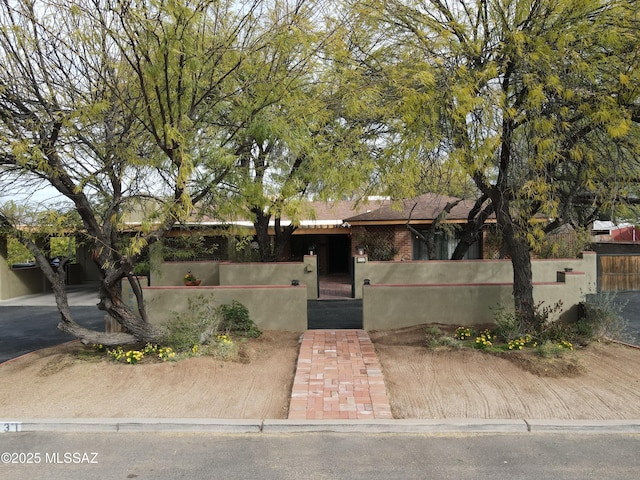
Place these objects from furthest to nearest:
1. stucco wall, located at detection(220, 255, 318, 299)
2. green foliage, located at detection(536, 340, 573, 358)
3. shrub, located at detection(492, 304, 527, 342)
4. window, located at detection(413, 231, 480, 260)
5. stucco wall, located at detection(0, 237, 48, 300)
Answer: window, located at detection(413, 231, 480, 260) → stucco wall, located at detection(0, 237, 48, 300) → stucco wall, located at detection(220, 255, 318, 299) → shrub, located at detection(492, 304, 527, 342) → green foliage, located at detection(536, 340, 573, 358)

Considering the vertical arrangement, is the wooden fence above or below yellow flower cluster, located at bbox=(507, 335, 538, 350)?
above

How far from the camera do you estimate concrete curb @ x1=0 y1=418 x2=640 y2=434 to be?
5352 mm

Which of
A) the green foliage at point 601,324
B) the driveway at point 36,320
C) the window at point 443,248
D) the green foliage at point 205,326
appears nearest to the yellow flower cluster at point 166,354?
the green foliage at point 205,326

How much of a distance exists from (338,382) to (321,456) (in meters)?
1.98

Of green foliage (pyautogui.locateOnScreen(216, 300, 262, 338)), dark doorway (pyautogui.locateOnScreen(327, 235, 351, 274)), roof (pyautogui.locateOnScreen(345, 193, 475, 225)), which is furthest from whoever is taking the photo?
dark doorway (pyautogui.locateOnScreen(327, 235, 351, 274))

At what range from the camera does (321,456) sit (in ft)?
15.8

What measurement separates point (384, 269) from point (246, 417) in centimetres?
1058

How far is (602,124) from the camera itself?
707 cm

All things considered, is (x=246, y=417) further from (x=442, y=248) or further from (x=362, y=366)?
(x=442, y=248)

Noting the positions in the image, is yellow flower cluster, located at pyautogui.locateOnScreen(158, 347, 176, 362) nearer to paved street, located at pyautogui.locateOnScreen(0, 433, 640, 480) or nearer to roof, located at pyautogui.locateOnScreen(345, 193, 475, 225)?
paved street, located at pyautogui.locateOnScreen(0, 433, 640, 480)

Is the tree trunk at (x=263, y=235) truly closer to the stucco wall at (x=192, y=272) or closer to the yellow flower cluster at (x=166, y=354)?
the stucco wall at (x=192, y=272)

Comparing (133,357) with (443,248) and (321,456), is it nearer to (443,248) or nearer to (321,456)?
(321,456)

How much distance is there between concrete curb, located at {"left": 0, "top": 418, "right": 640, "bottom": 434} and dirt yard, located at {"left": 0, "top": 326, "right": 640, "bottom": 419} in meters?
0.20

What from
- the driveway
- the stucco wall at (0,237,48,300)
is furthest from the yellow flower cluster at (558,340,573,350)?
the stucco wall at (0,237,48,300)
